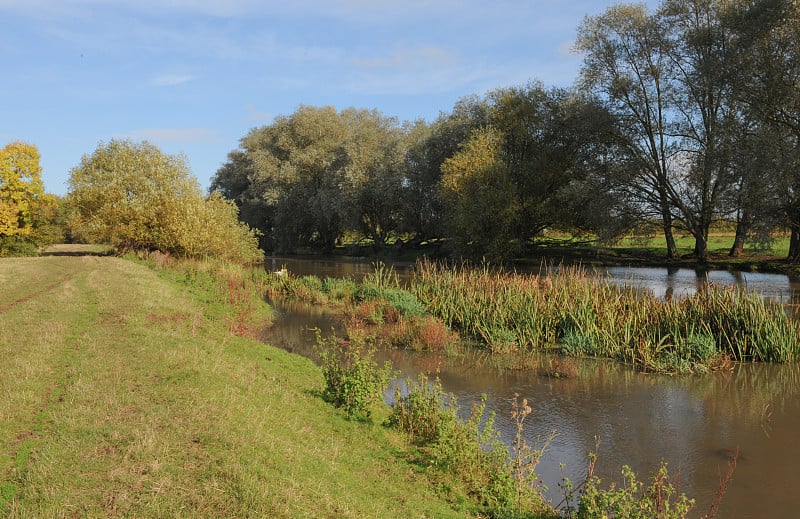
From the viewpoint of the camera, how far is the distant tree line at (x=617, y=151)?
31516 millimetres

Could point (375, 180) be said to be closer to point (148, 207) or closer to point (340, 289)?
point (148, 207)

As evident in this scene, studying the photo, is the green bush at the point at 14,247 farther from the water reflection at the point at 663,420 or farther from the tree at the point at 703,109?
the tree at the point at 703,109

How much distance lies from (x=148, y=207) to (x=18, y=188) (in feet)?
67.4

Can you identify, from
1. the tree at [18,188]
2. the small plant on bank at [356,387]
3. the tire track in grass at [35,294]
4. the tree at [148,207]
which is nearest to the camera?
the small plant on bank at [356,387]

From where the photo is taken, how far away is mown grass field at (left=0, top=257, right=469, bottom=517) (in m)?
5.44

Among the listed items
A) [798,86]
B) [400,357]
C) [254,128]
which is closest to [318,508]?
[400,357]

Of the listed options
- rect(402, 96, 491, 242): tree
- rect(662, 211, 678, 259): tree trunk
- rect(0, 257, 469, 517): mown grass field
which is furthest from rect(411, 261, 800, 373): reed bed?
rect(402, 96, 491, 242): tree

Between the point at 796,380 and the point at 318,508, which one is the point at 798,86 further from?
the point at 318,508

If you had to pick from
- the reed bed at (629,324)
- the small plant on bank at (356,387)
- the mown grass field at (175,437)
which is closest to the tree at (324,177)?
the reed bed at (629,324)

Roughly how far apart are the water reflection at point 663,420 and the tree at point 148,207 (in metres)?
18.4

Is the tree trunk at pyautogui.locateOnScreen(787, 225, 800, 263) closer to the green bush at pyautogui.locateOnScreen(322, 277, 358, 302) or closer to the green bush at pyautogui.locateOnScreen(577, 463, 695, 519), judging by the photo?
the green bush at pyautogui.locateOnScreen(322, 277, 358, 302)

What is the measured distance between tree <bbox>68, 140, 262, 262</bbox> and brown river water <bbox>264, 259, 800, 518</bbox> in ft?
57.0

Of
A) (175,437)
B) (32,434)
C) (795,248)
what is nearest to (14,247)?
(32,434)

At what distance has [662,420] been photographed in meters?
11.6
